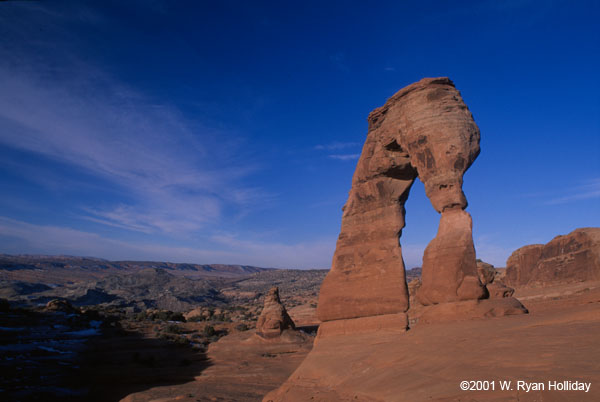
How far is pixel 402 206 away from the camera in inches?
383

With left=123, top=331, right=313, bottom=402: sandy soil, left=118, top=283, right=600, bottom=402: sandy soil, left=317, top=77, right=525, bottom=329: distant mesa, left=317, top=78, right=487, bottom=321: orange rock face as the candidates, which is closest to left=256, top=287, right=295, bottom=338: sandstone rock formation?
left=123, top=331, right=313, bottom=402: sandy soil

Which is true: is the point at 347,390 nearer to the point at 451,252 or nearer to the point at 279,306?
the point at 451,252

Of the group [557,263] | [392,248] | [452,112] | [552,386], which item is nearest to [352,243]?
[392,248]

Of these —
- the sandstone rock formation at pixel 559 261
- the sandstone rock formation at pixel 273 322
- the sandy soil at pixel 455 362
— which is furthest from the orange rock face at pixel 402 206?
A: the sandstone rock formation at pixel 559 261

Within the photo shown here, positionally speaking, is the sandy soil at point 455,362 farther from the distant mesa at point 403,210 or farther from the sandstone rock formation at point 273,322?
the sandstone rock formation at point 273,322

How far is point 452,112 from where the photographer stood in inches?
317

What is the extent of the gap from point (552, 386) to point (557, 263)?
3066 cm

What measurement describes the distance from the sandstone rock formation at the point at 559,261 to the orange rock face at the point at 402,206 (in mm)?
23396

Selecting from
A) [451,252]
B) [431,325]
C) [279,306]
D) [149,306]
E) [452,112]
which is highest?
[452,112]

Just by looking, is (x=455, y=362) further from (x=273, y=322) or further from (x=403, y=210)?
(x=273, y=322)

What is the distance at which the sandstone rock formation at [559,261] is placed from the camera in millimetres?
25438

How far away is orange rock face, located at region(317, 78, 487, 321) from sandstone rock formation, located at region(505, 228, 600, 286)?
76.8ft

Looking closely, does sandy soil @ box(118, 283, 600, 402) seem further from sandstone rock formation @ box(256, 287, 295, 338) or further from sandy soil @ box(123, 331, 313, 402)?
sandstone rock formation @ box(256, 287, 295, 338)

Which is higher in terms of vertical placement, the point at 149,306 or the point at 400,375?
the point at 400,375
